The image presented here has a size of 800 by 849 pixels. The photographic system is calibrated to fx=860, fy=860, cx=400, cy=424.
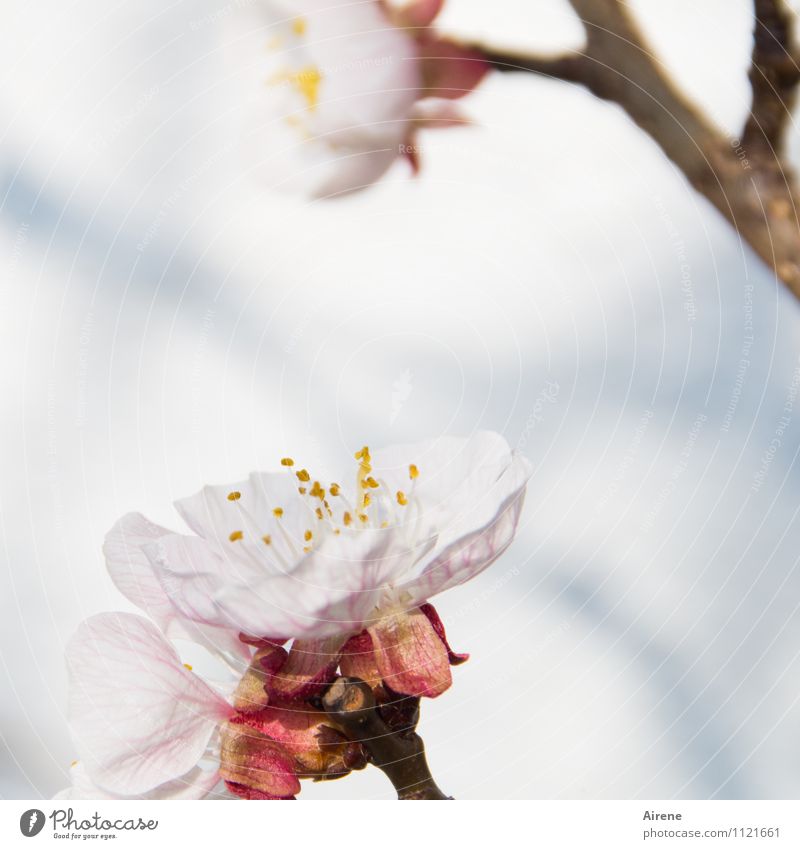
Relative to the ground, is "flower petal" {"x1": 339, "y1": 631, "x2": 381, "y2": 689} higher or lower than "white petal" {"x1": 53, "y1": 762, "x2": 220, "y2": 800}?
higher

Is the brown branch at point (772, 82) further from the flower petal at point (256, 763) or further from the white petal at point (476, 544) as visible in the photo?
the flower petal at point (256, 763)

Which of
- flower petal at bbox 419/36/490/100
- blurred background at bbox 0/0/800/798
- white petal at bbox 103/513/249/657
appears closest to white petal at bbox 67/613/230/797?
white petal at bbox 103/513/249/657

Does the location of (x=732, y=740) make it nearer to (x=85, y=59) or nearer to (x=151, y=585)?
(x=151, y=585)

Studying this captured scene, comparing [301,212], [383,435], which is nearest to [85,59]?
[301,212]

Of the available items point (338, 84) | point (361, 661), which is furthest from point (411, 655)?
point (338, 84)
